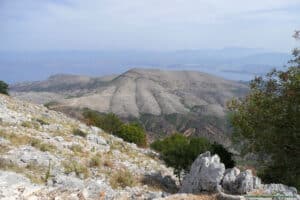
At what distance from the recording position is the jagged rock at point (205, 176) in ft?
65.0

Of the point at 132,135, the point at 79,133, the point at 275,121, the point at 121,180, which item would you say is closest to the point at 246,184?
the point at 275,121

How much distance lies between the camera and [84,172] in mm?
24297

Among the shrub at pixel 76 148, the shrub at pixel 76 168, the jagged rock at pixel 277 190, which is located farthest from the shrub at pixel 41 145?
the jagged rock at pixel 277 190

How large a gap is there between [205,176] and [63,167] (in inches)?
332

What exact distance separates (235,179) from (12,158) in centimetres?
1152

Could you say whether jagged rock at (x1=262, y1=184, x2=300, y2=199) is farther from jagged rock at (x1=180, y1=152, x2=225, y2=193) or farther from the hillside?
the hillside

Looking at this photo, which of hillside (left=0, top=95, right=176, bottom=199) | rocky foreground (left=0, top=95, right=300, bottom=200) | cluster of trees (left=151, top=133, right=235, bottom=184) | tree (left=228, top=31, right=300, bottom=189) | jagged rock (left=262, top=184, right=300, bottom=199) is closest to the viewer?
hillside (left=0, top=95, right=176, bottom=199)

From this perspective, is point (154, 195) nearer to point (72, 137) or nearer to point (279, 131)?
point (279, 131)

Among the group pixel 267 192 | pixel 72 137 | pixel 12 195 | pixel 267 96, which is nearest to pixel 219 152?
pixel 267 96

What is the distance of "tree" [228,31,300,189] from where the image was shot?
22766mm

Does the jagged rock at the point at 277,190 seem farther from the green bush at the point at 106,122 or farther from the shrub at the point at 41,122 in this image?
the green bush at the point at 106,122

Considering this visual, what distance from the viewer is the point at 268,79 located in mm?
25469

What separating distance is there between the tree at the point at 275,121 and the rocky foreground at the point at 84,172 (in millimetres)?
3748

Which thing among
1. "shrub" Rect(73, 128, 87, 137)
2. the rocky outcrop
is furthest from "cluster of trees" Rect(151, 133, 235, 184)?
the rocky outcrop
